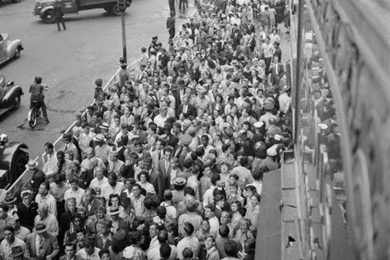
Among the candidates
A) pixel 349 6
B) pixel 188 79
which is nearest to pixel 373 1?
pixel 349 6

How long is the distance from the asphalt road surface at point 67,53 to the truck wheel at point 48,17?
299 millimetres

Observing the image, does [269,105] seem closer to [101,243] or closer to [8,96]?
[101,243]

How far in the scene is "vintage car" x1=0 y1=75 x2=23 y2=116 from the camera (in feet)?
48.9

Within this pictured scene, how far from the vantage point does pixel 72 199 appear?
799 centimetres

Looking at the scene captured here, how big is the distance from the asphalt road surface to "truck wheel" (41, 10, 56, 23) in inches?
11.8

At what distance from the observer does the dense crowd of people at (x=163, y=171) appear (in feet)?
22.6

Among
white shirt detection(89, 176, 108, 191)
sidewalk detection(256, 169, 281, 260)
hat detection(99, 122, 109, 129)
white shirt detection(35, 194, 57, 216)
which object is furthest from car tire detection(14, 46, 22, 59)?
sidewalk detection(256, 169, 281, 260)

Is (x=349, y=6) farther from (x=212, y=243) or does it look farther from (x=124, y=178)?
(x=124, y=178)

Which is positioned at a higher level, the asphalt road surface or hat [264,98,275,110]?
hat [264,98,275,110]

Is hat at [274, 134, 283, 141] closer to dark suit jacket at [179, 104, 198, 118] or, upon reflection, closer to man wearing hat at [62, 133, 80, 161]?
dark suit jacket at [179, 104, 198, 118]

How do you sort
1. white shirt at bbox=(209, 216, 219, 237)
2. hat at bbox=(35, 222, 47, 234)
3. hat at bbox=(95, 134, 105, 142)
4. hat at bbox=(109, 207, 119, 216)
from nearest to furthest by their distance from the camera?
white shirt at bbox=(209, 216, 219, 237) < hat at bbox=(35, 222, 47, 234) < hat at bbox=(109, 207, 119, 216) < hat at bbox=(95, 134, 105, 142)

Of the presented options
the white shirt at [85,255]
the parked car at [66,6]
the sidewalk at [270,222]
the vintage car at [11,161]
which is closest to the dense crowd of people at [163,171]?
the white shirt at [85,255]

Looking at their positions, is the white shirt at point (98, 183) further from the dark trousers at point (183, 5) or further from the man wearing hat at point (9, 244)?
the dark trousers at point (183, 5)

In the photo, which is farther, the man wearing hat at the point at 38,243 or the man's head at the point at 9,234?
the man wearing hat at the point at 38,243
